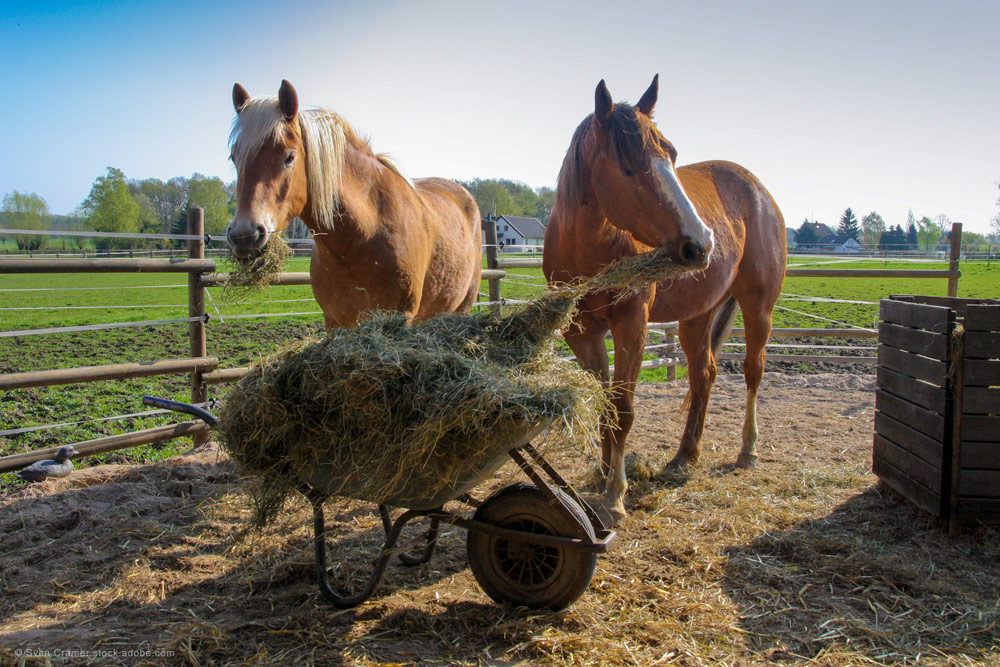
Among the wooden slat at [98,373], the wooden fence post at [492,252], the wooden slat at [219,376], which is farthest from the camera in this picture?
the wooden fence post at [492,252]

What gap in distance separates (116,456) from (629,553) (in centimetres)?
391

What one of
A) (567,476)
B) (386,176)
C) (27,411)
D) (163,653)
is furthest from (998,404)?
(27,411)

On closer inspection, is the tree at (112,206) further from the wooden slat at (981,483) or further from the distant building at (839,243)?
the distant building at (839,243)

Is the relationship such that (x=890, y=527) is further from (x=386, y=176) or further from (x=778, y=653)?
(x=386, y=176)

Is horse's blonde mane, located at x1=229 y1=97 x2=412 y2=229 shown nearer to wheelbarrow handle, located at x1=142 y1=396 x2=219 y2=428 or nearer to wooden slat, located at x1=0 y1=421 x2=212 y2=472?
wheelbarrow handle, located at x1=142 y1=396 x2=219 y2=428

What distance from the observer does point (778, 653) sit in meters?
2.22

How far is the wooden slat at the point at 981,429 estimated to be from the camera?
122 inches

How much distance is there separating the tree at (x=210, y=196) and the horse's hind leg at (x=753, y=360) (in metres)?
30.8

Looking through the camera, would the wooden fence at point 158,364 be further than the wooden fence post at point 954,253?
No

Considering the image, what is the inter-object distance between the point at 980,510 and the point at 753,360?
6.29ft

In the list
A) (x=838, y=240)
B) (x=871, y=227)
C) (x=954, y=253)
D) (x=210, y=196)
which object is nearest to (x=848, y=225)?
(x=871, y=227)

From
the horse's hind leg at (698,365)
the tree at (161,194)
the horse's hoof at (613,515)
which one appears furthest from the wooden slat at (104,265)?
the tree at (161,194)

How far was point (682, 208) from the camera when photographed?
2982mm

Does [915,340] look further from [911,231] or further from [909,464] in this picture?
[911,231]
